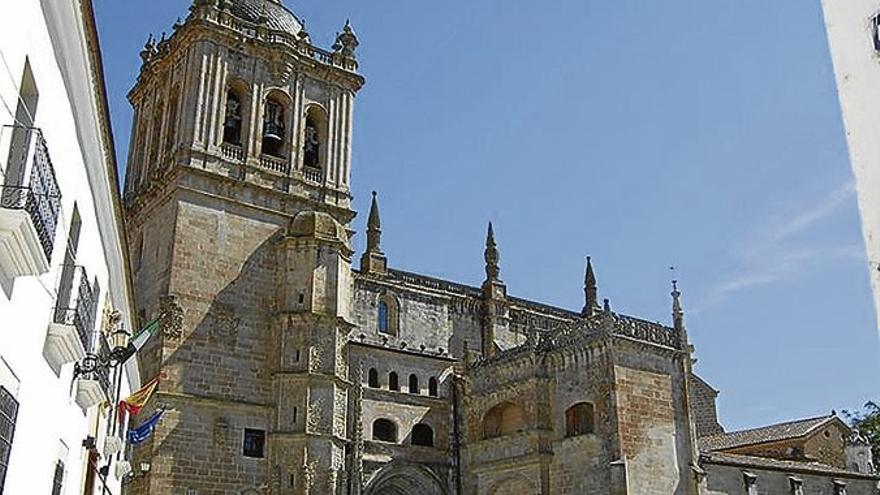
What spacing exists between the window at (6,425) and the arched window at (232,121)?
87.9ft

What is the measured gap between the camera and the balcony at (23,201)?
743cm

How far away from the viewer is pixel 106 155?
43.5ft

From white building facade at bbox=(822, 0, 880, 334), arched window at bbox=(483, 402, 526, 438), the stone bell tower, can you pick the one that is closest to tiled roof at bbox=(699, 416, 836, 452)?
arched window at bbox=(483, 402, 526, 438)

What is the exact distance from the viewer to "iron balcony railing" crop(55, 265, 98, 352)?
440 inches

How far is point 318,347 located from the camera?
3231 centimetres

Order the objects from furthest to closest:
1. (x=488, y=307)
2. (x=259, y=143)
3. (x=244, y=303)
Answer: (x=488, y=307)
(x=259, y=143)
(x=244, y=303)

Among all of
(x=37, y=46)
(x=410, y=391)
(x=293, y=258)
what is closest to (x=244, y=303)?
(x=293, y=258)

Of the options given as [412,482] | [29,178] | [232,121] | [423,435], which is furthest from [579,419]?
[29,178]

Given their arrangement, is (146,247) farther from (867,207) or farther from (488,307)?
(867,207)

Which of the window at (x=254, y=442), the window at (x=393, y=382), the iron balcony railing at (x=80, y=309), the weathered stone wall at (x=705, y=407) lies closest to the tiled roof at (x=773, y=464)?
the weathered stone wall at (x=705, y=407)

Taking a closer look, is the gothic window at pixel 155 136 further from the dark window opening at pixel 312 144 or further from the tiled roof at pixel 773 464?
the tiled roof at pixel 773 464

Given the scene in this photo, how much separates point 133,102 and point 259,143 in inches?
352

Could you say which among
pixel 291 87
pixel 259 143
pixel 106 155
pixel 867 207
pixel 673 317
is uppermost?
pixel 291 87

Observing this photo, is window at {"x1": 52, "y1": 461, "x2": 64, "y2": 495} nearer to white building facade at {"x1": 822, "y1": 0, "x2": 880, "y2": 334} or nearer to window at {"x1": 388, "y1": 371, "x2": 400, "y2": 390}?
white building facade at {"x1": 822, "y1": 0, "x2": 880, "y2": 334}
